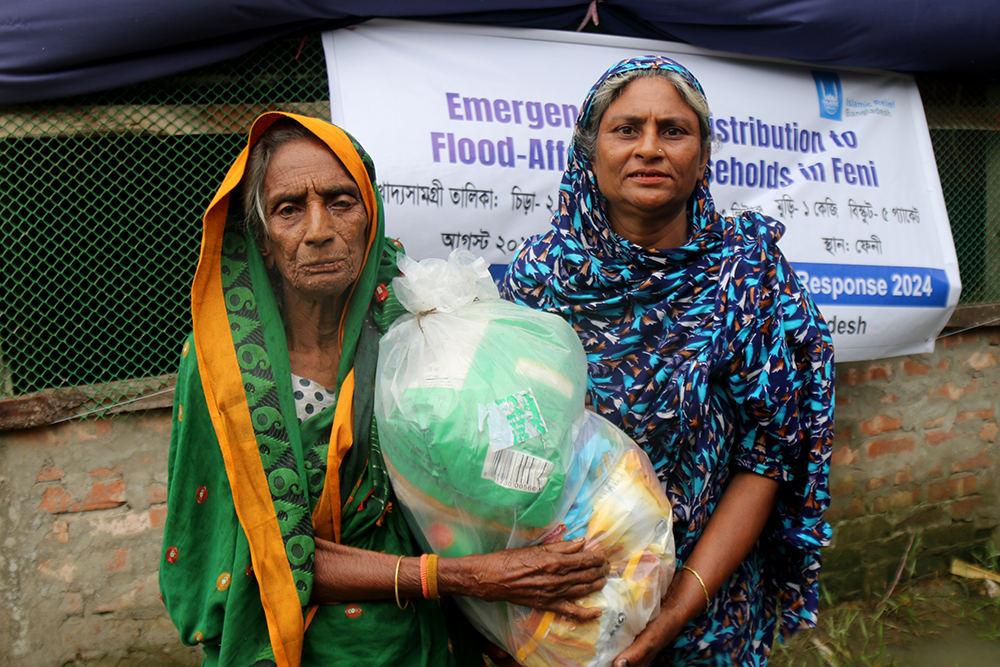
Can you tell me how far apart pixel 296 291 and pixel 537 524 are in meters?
0.72

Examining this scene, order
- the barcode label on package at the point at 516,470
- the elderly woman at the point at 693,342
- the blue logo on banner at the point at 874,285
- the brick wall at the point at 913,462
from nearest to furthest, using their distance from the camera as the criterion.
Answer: the barcode label on package at the point at 516,470
the elderly woman at the point at 693,342
the blue logo on banner at the point at 874,285
the brick wall at the point at 913,462

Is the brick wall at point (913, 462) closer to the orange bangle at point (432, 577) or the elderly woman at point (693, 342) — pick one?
the elderly woman at point (693, 342)

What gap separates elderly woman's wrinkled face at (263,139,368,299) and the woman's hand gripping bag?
219 mm

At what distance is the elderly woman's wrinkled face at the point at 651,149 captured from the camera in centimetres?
157

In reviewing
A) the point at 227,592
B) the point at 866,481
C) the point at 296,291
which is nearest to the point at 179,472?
the point at 227,592

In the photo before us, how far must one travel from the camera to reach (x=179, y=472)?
140 cm

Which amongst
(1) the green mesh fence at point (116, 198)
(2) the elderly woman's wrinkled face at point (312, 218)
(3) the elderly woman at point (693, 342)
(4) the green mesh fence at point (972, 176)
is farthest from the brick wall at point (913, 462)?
(1) the green mesh fence at point (116, 198)

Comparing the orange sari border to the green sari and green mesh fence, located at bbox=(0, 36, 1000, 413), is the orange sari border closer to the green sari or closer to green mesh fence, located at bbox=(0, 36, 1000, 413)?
the green sari

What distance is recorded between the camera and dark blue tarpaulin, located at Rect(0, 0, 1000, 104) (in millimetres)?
2070

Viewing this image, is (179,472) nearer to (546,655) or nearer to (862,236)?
(546,655)

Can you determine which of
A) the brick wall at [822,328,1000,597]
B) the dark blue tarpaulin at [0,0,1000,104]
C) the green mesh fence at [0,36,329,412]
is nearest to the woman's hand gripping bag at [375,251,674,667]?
the dark blue tarpaulin at [0,0,1000,104]

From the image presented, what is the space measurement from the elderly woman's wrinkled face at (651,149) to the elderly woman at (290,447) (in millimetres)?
586

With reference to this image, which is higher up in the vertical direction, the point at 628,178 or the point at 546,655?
the point at 628,178

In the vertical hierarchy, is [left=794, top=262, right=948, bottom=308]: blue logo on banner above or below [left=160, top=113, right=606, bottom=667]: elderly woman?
above
